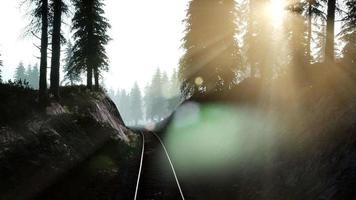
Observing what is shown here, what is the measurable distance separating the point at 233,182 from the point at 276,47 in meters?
29.4

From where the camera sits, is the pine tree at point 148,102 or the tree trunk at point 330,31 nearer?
the tree trunk at point 330,31

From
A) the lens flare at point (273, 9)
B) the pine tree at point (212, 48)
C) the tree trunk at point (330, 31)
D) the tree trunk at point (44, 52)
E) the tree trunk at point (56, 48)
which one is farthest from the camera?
the lens flare at point (273, 9)

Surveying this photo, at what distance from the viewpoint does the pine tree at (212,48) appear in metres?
30.4

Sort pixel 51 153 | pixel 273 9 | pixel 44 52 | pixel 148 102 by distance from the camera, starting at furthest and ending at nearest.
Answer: pixel 148 102 → pixel 273 9 → pixel 44 52 → pixel 51 153

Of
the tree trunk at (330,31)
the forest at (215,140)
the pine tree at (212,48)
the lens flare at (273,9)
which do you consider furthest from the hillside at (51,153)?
the lens flare at (273,9)

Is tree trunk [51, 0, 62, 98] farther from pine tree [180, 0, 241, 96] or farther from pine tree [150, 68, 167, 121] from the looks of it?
pine tree [150, 68, 167, 121]

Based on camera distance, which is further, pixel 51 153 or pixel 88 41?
pixel 88 41

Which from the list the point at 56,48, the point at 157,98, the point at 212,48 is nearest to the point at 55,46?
the point at 56,48

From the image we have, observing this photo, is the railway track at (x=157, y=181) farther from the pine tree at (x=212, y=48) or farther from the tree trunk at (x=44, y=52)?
the pine tree at (x=212, y=48)

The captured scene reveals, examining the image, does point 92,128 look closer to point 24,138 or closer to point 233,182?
point 24,138

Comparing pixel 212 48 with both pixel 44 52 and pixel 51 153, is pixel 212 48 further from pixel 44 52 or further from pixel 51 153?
pixel 51 153

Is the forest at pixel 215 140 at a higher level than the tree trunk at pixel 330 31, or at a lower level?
lower

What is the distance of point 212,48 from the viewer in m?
30.5

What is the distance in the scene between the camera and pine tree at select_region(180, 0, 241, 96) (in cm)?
3036
